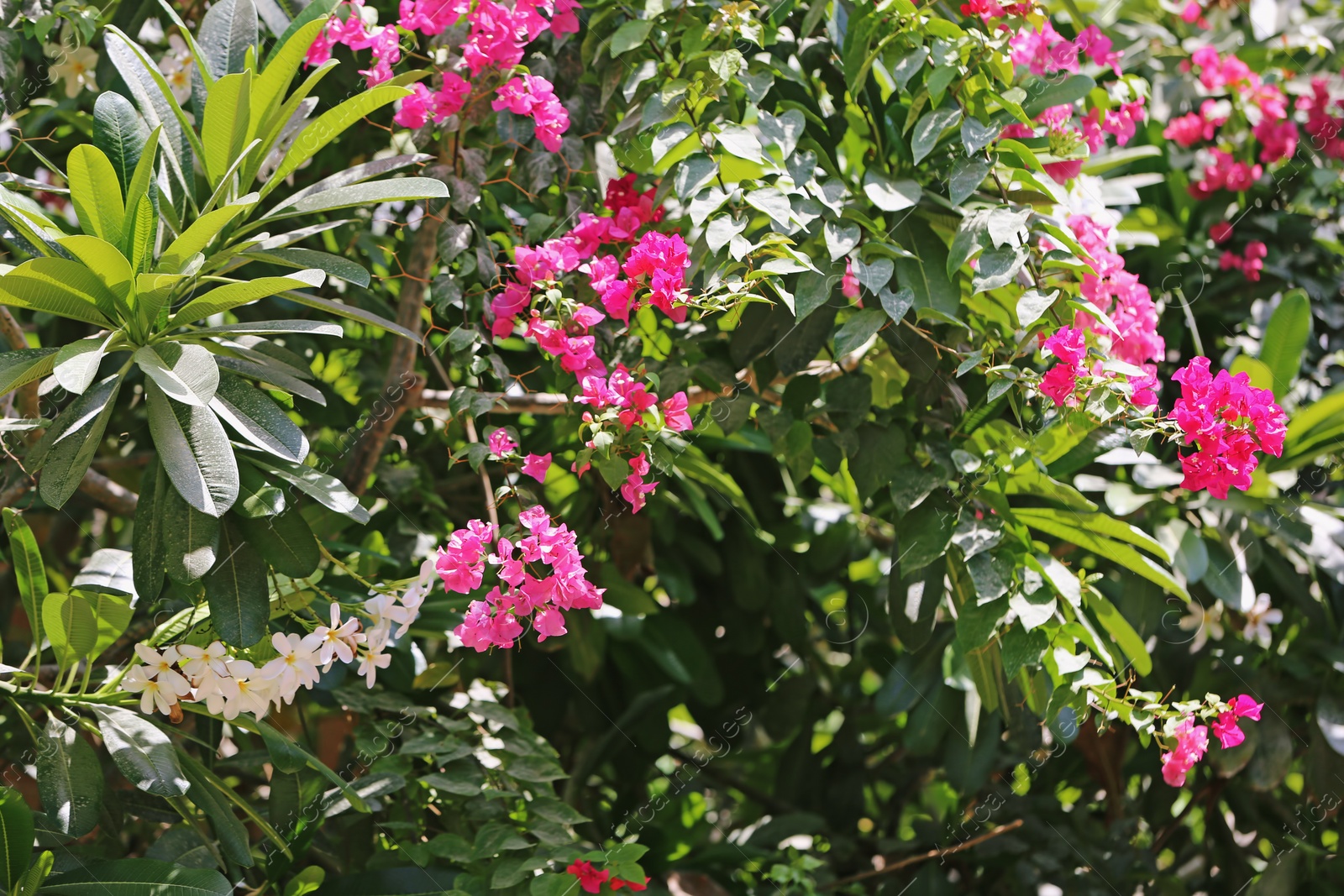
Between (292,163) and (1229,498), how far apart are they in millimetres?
1654

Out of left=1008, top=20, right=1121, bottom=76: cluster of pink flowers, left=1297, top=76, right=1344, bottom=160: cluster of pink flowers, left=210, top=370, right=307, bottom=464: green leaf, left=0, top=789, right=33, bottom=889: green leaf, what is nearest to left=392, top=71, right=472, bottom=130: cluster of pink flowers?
left=210, top=370, right=307, bottom=464: green leaf

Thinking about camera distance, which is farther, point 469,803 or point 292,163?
point 469,803

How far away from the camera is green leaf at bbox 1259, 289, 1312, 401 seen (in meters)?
1.91

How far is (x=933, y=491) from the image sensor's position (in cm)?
141

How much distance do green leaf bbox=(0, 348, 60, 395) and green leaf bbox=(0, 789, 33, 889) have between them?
0.46m

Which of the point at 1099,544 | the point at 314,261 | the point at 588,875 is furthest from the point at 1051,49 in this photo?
the point at 588,875

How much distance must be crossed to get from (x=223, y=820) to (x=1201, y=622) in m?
1.84

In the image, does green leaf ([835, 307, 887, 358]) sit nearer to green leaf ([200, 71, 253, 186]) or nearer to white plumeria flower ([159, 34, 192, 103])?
green leaf ([200, 71, 253, 186])

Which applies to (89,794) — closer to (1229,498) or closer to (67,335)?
(67,335)

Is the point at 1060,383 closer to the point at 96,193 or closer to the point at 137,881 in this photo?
the point at 96,193

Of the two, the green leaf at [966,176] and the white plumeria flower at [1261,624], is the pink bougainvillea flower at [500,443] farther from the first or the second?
the white plumeria flower at [1261,624]

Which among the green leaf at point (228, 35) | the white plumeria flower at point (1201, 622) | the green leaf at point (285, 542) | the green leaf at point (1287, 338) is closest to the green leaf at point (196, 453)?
the green leaf at point (285, 542)

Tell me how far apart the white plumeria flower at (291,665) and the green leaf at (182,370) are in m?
0.29

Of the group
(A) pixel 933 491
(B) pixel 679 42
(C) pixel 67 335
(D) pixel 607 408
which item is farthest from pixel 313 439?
(A) pixel 933 491
